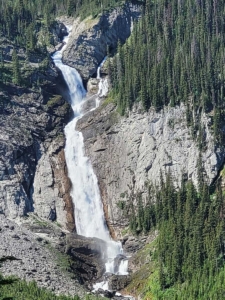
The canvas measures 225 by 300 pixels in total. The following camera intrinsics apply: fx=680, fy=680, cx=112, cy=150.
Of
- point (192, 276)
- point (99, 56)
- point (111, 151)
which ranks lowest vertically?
point (192, 276)

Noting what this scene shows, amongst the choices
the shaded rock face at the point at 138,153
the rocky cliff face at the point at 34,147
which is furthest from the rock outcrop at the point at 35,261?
the shaded rock face at the point at 138,153

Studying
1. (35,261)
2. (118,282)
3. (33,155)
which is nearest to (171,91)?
(33,155)

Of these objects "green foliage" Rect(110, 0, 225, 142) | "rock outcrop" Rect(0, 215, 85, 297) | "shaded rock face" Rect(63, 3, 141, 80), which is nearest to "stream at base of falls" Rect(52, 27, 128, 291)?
"rock outcrop" Rect(0, 215, 85, 297)

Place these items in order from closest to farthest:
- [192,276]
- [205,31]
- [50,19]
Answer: [192,276], [205,31], [50,19]

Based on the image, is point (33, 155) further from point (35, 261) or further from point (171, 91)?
point (35, 261)

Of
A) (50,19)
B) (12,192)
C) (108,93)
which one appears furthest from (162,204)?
(50,19)

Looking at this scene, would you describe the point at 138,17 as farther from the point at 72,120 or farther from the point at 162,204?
the point at 162,204

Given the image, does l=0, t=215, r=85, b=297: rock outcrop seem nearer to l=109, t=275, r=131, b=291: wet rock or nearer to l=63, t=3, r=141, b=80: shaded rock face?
l=109, t=275, r=131, b=291: wet rock
